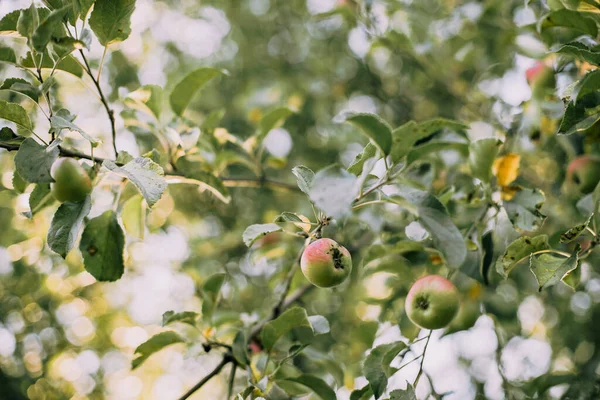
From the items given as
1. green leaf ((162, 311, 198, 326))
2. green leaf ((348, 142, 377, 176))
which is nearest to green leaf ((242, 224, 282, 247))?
green leaf ((348, 142, 377, 176))

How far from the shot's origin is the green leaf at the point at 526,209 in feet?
4.25

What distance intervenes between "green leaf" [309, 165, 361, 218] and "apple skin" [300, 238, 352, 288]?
0.79 feet

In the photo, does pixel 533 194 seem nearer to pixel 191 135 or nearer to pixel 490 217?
pixel 490 217

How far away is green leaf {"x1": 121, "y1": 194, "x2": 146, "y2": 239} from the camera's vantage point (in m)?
1.48

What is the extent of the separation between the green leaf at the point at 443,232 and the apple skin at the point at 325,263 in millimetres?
204

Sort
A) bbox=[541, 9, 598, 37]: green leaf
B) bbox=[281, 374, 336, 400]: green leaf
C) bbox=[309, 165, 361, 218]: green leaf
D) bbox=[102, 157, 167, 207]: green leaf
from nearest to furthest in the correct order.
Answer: bbox=[309, 165, 361, 218]: green leaf < bbox=[102, 157, 167, 207]: green leaf < bbox=[541, 9, 598, 37]: green leaf < bbox=[281, 374, 336, 400]: green leaf

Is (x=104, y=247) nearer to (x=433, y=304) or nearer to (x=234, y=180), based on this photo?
(x=234, y=180)

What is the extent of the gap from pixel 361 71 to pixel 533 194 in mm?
2087

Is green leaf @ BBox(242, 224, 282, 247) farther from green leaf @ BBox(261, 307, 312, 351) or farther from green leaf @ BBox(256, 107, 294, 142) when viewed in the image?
green leaf @ BBox(256, 107, 294, 142)

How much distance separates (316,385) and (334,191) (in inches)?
29.7

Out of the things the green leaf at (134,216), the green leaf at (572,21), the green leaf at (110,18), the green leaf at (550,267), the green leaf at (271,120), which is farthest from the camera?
the green leaf at (271,120)

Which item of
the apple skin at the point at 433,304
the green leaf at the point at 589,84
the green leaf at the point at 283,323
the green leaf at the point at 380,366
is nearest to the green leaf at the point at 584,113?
the green leaf at the point at 589,84

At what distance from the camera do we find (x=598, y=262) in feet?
8.55

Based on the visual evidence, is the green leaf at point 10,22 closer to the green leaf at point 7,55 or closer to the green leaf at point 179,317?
the green leaf at point 7,55
